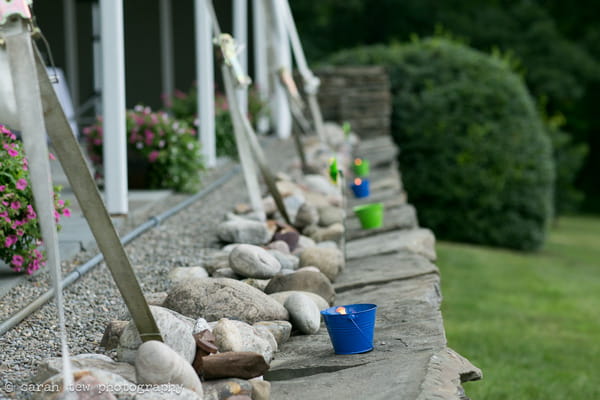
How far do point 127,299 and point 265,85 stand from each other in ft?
27.9

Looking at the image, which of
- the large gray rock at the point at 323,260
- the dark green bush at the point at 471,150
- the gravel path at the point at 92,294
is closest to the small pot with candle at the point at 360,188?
the gravel path at the point at 92,294

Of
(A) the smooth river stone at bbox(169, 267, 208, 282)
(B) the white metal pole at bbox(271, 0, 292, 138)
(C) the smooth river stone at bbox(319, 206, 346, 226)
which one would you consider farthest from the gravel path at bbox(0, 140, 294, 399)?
(B) the white metal pole at bbox(271, 0, 292, 138)

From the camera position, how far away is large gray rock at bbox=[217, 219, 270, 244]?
3922mm

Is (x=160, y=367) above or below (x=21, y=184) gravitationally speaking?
below

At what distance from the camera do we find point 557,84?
18.6 m

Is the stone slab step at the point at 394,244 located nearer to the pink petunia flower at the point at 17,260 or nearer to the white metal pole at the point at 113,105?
the white metal pole at the point at 113,105

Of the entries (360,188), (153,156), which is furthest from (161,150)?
(360,188)

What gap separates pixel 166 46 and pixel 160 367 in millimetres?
10097

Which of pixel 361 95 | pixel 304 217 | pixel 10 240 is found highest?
pixel 361 95

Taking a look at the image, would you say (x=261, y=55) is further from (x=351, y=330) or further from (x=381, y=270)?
(x=351, y=330)

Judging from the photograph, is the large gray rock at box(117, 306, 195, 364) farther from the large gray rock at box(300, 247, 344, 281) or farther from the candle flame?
the large gray rock at box(300, 247, 344, 281)

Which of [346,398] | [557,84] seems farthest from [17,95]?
[557,84]

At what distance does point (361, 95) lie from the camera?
10.1 m

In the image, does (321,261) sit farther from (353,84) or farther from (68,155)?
(353,84)
